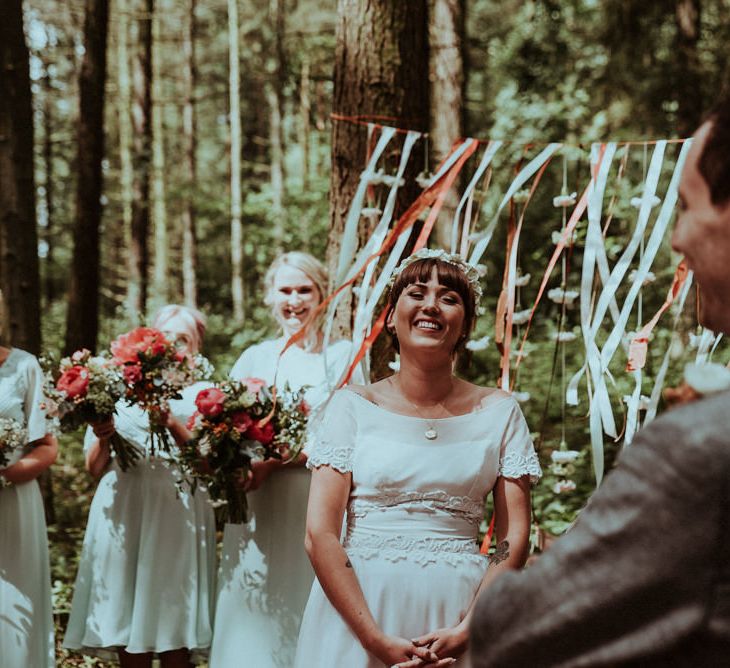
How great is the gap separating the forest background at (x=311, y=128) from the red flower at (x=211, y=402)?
961 mm

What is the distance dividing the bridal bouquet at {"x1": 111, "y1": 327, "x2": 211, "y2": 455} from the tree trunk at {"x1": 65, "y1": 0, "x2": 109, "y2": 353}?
600 cm

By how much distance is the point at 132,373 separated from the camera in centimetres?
446

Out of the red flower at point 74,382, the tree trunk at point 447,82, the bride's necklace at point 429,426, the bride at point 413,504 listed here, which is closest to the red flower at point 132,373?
the red flower at point 74,382

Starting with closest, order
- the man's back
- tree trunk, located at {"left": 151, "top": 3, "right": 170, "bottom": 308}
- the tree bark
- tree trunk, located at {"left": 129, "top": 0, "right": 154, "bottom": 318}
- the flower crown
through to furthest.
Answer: the man's back → the flower crown → the tree bark → tree trunk, located at {"left": 129, "top": 0, "right": 154, "bottom": 318} → tree trunk, located at {"left": 151, "top": 3, "right": 170, "bottom": 308}

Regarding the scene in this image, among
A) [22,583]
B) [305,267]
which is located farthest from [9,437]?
[305,267]

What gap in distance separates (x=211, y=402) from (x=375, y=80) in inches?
79.3

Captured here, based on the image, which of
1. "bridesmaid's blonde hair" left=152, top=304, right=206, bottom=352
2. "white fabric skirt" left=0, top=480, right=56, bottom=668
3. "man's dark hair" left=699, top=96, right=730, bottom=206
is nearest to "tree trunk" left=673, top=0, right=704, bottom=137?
"bridesmaid's blonde hair" left=152, top=304, right=206, bottom=352

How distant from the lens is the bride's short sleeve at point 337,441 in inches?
128

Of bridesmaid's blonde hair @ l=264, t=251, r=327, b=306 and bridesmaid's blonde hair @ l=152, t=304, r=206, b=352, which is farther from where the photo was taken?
bridesmaid's blonde hair @ l=152, t=304, r=206, b=352

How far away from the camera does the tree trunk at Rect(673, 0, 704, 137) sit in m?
11.0

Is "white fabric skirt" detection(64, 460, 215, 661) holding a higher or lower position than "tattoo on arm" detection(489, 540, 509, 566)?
lower

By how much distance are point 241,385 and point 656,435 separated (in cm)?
345

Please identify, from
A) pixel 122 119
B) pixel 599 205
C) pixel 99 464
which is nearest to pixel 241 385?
pixel 99 464

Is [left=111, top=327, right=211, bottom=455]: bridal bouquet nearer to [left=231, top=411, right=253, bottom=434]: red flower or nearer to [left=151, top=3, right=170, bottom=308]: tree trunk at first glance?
[left=231, top=411, right=253, bottom=434]: red flower
